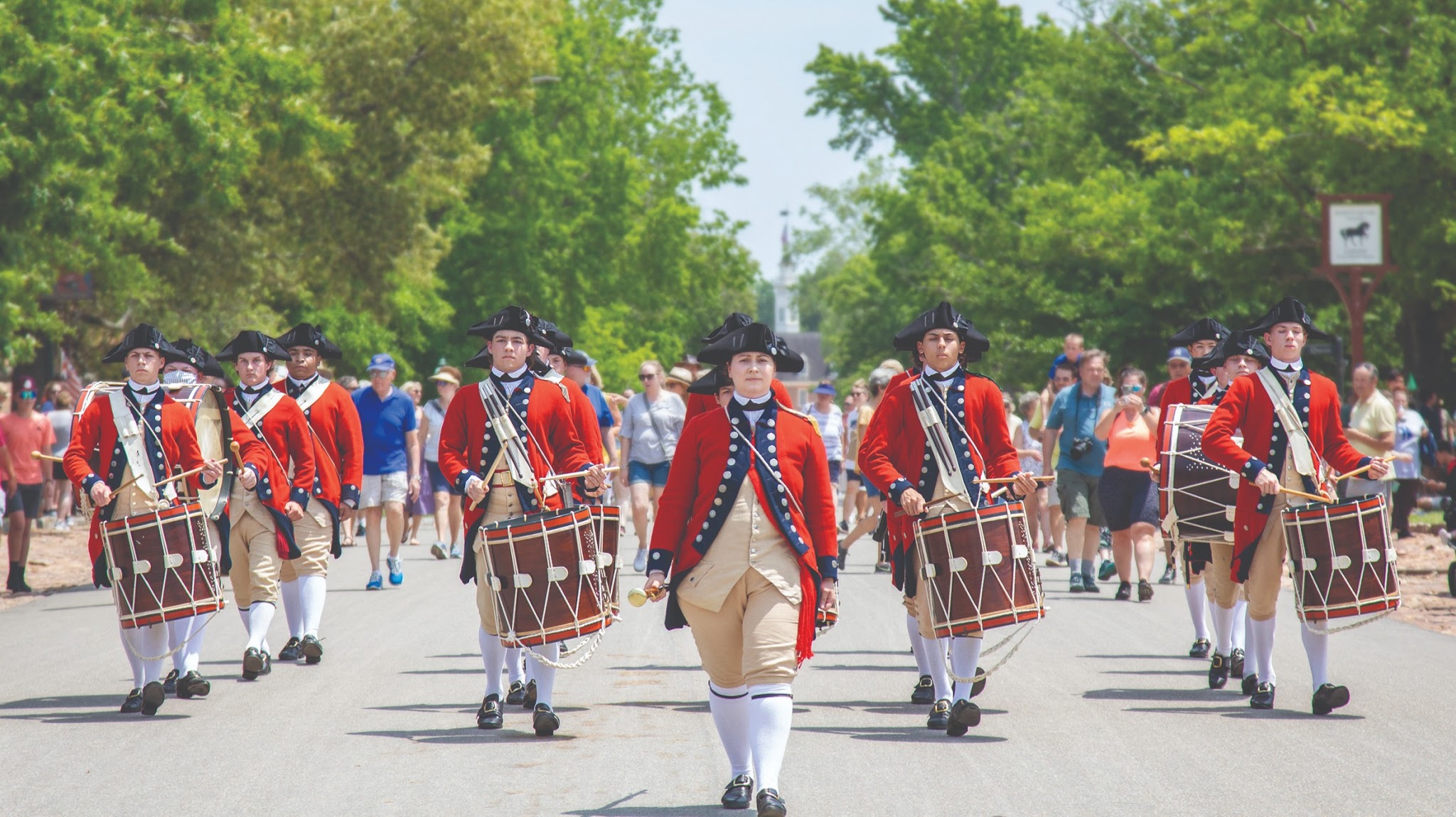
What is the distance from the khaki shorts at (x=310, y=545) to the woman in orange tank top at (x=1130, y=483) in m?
6.17

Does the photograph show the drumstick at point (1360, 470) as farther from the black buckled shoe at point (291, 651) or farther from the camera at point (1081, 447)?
the black buckled shoe at point (291, 651)

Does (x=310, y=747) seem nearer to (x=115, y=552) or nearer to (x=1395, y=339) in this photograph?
(x=115, y=552)

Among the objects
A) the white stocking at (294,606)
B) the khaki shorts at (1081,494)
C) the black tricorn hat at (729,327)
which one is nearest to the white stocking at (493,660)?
the black tricorn hat at (729,327)

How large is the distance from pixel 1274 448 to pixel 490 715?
4285 millimetres

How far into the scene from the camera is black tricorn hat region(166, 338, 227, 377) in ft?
33.0

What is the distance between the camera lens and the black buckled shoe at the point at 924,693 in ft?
30.5

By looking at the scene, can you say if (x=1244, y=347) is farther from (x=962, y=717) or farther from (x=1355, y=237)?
(x=1355, y=237)

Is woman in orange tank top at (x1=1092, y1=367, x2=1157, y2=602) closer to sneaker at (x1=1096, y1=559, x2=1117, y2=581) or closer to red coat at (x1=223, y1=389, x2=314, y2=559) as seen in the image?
sneaker at (x1=1096, y1=559, x2=1117, y2=581)

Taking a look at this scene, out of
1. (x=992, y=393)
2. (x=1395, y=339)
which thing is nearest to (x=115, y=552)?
(x=992, y=393)

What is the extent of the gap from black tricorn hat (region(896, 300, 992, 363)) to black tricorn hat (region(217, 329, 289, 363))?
13.1 ft

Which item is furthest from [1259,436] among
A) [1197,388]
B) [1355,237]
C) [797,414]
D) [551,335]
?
[1355,237]

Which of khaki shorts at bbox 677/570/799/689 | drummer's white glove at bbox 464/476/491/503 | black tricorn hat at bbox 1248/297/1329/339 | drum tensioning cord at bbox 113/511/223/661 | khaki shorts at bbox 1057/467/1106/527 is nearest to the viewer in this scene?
khaki shorts at bbox 677/570/799/689

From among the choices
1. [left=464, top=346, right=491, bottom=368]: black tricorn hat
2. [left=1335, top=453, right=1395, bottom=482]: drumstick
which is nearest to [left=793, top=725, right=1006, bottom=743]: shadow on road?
[left=1335, top=453, right=1395, bottom=482]: drumstick

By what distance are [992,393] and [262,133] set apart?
18.3 m
